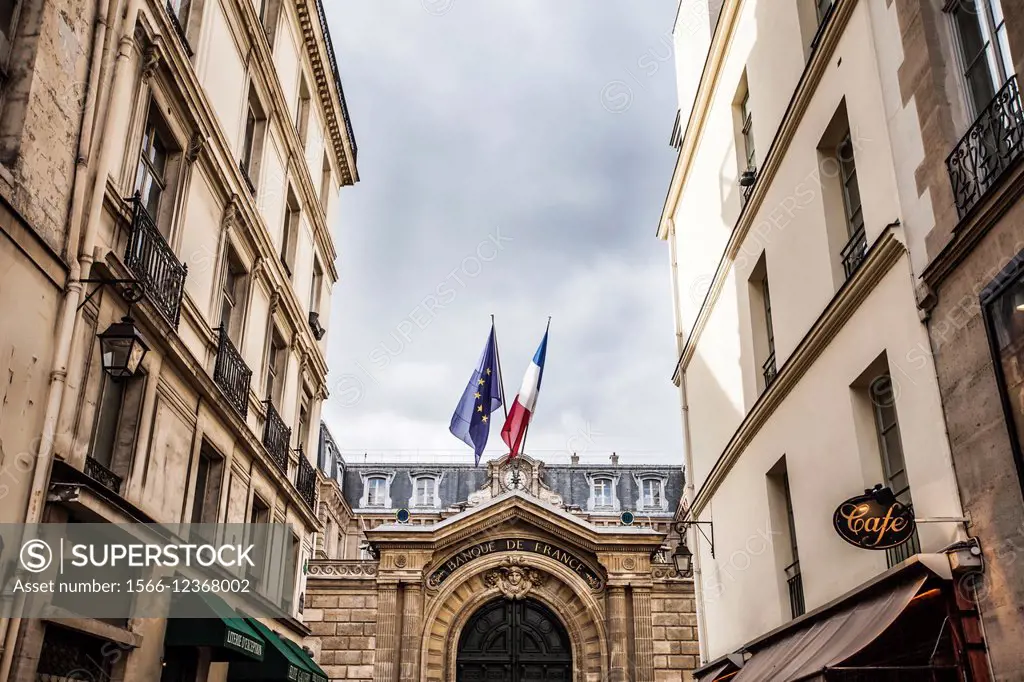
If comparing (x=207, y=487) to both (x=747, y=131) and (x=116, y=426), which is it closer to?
(x=116, y=426)

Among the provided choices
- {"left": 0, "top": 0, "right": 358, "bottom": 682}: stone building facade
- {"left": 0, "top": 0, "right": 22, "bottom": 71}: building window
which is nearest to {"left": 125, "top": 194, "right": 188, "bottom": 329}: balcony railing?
{"left": 0, "top": 0, "right": 358, "bottom": 682}: stone building facade

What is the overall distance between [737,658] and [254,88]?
11616mm

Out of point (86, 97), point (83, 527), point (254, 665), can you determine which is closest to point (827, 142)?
point (86, 97)

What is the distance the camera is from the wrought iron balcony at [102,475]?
936cm

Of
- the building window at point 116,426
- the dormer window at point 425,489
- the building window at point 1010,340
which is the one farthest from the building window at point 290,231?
the dormer window at point 425,489

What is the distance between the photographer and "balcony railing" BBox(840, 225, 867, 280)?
31.5ft

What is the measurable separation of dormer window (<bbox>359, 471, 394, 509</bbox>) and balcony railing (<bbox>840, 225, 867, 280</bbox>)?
39555mm

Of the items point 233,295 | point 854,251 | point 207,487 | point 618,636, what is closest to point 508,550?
point 618,636

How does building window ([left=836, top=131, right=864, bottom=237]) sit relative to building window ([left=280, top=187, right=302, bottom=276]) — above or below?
below

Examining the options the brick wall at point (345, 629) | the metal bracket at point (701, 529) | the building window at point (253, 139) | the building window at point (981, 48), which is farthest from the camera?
the brick wall at point (345, 629)

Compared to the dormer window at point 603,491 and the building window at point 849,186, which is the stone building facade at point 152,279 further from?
the dormer window at point 603,491

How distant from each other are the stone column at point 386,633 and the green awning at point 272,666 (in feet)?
25.2

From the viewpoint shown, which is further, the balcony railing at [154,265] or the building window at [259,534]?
the building window at [259,534]

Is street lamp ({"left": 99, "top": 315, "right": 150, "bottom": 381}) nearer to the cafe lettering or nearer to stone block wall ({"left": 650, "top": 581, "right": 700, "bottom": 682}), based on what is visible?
the cafe lettering
